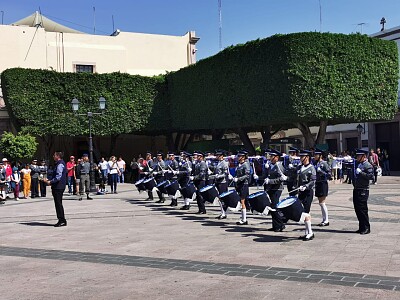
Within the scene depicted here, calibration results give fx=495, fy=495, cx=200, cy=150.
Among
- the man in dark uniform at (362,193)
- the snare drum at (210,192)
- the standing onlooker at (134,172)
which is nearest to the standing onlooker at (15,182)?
the standing onlooker at (134,172)

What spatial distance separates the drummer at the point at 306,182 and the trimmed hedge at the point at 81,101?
83.3 feet

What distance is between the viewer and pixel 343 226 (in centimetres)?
1115

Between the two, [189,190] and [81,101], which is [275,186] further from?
[81,101]

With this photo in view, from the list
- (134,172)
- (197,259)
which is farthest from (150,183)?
(134,172)

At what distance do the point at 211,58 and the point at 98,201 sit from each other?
15887 millimetres

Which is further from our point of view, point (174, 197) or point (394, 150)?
point (394, 150)

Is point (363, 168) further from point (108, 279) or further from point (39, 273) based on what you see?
point (39, 273)

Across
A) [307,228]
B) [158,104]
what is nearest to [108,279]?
[307,228]

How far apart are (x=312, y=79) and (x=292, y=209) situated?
58.2 feet

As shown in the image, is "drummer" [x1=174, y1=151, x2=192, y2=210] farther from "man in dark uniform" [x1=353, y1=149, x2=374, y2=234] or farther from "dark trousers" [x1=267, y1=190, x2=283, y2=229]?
"man in dark uniform" [x1=353, y1=149, x2=374, y2=234]

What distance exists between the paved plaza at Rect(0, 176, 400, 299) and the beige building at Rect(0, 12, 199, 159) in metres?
28.4

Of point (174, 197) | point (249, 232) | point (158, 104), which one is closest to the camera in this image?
point (249, 232)

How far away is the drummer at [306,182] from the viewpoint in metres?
10.2

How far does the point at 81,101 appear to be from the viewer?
1347 inches
